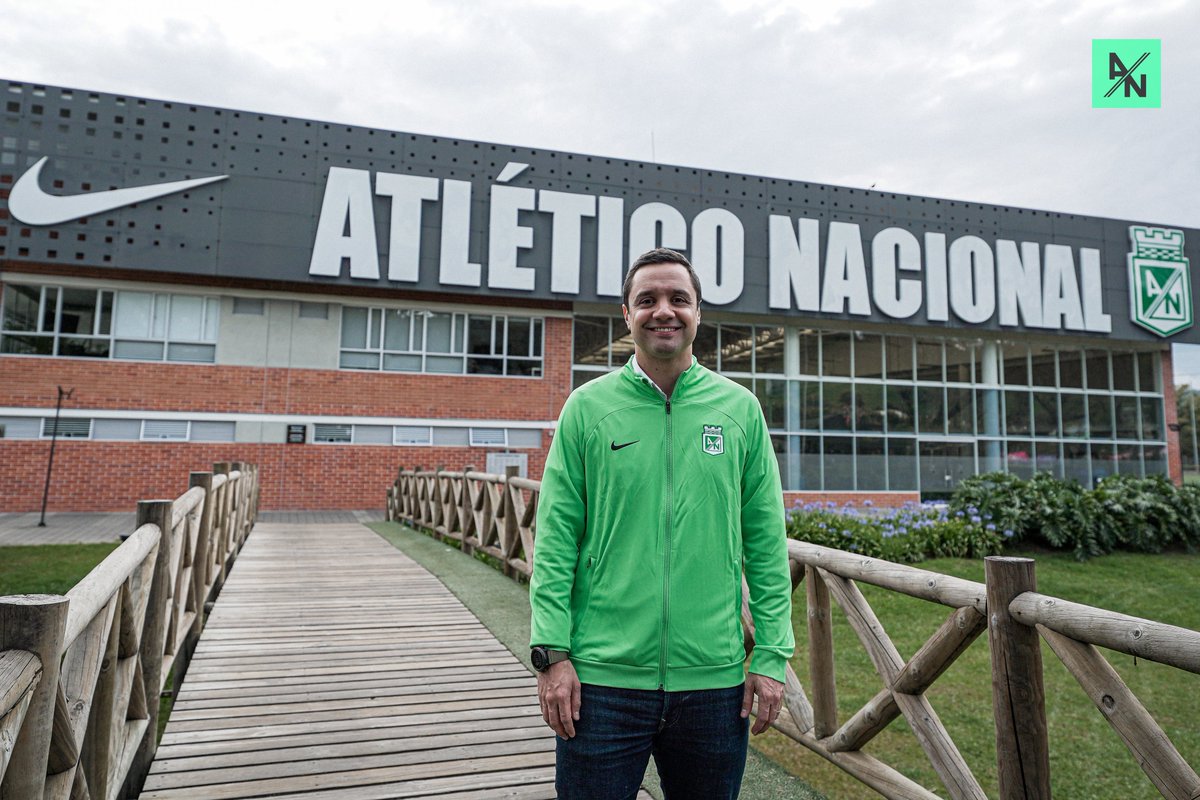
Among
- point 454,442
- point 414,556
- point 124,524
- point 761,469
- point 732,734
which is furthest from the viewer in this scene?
point 454,442

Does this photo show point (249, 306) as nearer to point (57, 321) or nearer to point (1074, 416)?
point (57, 321)

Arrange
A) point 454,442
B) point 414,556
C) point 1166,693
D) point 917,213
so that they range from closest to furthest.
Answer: point 1166,693
point 414,556
point 454,442
point 917,213

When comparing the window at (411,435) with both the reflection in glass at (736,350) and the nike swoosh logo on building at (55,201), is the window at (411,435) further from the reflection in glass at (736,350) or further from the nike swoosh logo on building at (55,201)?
the reflection in glass at (736,350)

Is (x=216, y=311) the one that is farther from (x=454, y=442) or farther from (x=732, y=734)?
(x=732, y=734)

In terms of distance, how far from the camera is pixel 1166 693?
4.93 m

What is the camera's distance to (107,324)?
16.4 meters

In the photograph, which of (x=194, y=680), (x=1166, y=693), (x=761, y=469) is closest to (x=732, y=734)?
(x=761, y=469)

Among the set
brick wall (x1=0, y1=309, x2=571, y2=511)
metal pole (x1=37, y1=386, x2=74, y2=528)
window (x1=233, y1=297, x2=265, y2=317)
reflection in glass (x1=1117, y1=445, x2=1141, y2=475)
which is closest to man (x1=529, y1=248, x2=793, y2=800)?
metal pole (x1=37, y1=386, x2=74, y2=528)

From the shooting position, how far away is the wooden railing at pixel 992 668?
1.76 meters

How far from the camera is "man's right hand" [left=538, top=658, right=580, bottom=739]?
164cm

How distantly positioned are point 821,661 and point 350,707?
2.41 metres

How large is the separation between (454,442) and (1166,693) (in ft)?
49.8

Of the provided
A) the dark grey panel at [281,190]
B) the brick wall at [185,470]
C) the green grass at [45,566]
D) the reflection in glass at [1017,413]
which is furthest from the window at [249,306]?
the reflection in glass at [1017,413]

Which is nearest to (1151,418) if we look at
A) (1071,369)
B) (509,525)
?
(1071,369)
